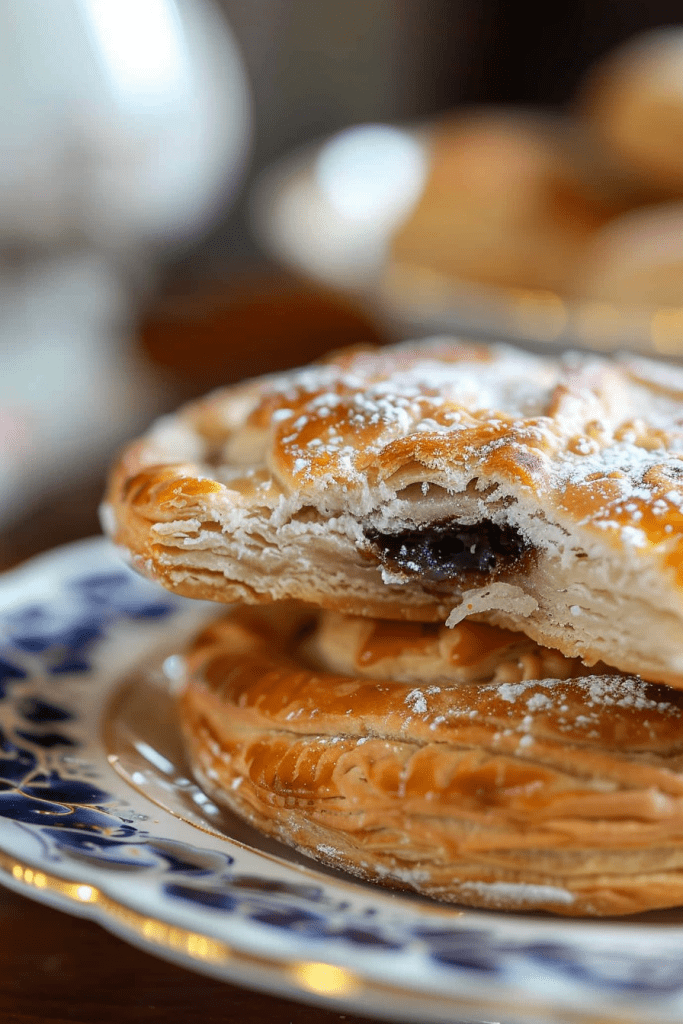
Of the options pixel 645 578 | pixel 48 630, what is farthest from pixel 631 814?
pixel 48 630

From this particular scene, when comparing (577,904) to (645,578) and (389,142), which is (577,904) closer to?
(645,578)

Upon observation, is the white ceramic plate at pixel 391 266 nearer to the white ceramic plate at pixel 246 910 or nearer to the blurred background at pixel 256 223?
the blurred background at pixel 256 223

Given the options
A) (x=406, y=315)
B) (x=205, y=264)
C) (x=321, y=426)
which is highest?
(x=321, y=426)

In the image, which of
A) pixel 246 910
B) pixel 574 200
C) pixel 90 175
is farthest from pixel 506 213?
pixel 246 910

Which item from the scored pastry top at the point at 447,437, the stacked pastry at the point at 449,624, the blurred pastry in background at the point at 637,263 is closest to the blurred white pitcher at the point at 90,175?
the blurred pastry in background at the point at 637,263

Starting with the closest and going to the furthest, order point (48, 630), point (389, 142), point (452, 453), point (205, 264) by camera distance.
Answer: point (452, 453), point (48, 630), point (389, 142), point (205, 264)

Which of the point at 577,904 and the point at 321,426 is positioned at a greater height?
the point at 321,426

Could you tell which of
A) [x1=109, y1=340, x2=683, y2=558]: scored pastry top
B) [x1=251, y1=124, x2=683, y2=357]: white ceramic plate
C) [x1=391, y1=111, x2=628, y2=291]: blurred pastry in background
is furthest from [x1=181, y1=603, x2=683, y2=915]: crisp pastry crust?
[x1=391, y1=111, x2=628, y2=291]: blurred pastry in background
